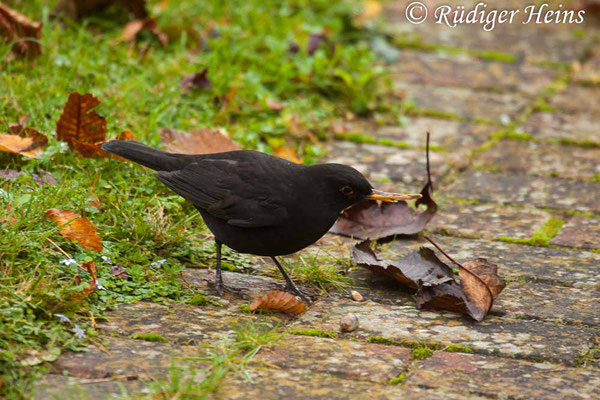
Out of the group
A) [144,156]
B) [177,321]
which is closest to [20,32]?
[144,156]

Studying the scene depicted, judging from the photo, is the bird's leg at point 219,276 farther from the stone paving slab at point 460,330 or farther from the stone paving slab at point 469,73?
the stone paving slab at point 469,73

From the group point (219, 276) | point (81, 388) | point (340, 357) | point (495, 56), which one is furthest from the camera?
point (495, 56)

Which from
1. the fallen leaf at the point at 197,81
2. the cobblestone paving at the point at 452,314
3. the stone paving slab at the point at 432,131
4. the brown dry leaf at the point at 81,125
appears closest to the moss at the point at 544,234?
the cobblestone paving at the point at 452,314

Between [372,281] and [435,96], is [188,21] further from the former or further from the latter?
[372,281]

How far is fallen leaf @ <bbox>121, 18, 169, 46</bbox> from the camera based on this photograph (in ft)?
20.4

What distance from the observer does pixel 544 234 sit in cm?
440

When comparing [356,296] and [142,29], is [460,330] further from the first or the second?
[142,29]

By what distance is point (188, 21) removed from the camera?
6742 millimetres

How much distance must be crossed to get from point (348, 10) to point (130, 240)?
178 inches

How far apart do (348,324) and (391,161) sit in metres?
2.29

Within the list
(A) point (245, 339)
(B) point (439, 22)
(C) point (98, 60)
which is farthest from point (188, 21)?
(A) point (245, 339)

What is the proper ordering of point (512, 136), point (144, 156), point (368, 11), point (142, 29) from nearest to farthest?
point (144, 156)
point (512, 136)
point (142, 29)
point (368, 11)

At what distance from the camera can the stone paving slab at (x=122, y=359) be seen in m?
2.74

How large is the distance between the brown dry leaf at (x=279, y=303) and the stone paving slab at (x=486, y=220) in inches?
49.6
